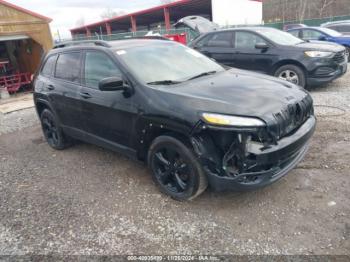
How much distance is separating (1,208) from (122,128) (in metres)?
1.77

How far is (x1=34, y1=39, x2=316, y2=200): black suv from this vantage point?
2850 millimetres

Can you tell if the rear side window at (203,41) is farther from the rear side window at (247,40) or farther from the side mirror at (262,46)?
the side mirror at (262,46)

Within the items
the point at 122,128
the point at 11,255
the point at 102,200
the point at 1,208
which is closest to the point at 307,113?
the point at 122,128

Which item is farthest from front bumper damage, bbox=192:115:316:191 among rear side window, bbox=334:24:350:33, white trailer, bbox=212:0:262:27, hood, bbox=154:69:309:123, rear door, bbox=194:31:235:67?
white trailer, bbox=212:0:262:27

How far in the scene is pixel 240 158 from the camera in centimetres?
281

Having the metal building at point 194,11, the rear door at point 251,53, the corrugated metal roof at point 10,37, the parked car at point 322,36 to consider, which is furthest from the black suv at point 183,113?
the metal building at point 194,11

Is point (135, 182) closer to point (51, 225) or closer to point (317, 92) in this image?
point (51, 225)

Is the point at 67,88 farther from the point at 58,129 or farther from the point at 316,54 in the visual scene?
the point at 316,54

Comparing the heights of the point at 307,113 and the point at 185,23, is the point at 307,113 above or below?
below

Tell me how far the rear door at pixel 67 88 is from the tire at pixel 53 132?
303 mm

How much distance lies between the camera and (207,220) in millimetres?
3105

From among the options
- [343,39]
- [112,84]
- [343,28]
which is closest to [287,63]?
[112,84]

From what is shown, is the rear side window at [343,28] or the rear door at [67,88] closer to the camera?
the rear door at [67,88]

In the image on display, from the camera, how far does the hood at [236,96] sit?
2900 millimetres
